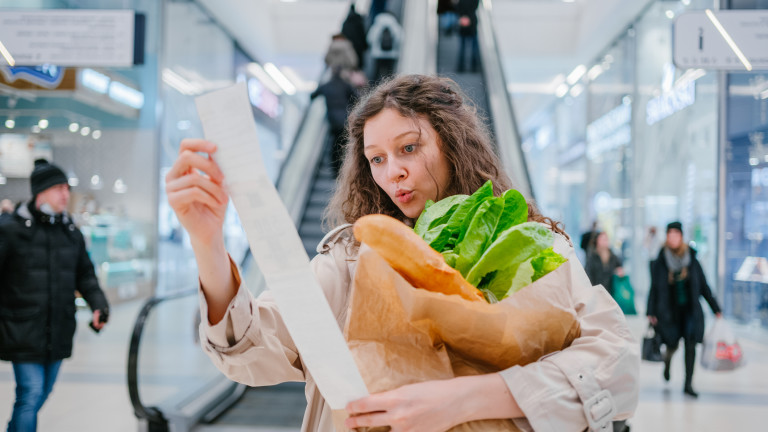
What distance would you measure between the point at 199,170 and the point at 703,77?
999cm

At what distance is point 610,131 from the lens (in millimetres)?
13344

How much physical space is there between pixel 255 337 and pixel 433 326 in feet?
1.19

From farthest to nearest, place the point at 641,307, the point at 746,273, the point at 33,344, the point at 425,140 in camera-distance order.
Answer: the point at 641,307 < the point at 746,273 < the point at 33,344 < the point at 425,140

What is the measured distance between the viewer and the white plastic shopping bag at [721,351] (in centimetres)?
505

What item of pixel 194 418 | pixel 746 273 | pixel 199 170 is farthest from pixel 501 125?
pixel 199 170

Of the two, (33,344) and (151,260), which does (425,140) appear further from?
(151,260)

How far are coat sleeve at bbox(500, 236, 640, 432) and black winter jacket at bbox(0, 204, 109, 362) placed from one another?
3.72 meters

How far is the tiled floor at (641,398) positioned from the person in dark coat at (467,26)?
5472 millimetres

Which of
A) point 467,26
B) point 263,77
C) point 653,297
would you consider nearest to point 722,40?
point 653,297

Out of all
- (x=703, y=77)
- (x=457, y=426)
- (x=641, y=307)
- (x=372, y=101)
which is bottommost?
(x=641, y=307)

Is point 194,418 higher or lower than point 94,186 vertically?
lower

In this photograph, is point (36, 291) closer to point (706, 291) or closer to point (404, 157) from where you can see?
point (404, 157)

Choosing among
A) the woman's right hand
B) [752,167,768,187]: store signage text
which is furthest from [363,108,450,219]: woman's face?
[752,167,768,187]: store signage text

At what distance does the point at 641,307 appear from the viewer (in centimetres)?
1102
